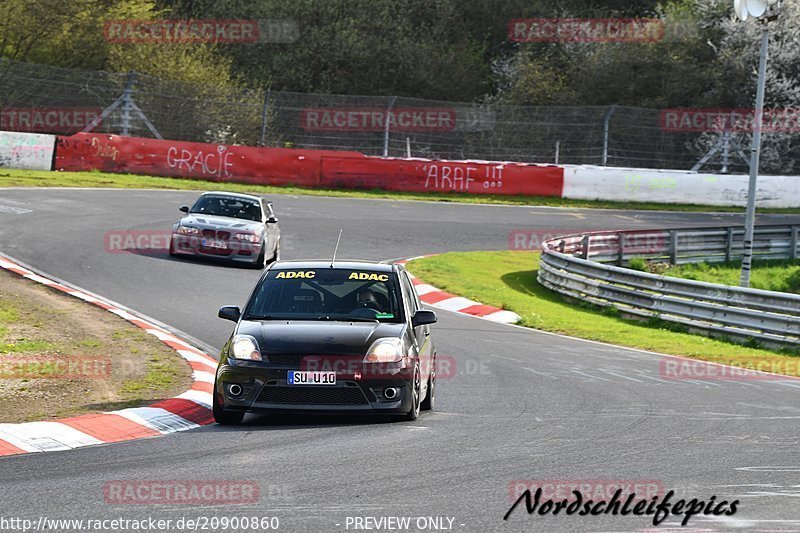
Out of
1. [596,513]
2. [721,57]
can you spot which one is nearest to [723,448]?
[596,513]

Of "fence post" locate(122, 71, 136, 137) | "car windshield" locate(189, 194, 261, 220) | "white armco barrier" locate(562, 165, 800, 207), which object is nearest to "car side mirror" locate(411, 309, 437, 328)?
"car windshield" locate(189, 194, 261, 220)

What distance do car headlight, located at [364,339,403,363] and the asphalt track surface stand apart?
529 mm

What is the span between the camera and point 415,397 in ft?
31.9

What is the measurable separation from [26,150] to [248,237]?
590 inches

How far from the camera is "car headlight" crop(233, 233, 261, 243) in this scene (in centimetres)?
2166

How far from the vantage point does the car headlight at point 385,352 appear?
9.49 m

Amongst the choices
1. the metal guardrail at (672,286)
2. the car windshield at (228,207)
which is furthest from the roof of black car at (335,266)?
the car windshield at (228,207)

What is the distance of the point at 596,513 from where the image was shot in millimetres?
6480

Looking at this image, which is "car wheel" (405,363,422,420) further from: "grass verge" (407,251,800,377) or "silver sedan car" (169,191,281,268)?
"silver sedan car" (169,191,281,268)

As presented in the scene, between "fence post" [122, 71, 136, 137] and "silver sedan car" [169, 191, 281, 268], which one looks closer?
"silver sedan car" [169, 191, 281, 268]

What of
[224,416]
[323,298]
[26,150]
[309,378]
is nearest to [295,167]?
[26,150]

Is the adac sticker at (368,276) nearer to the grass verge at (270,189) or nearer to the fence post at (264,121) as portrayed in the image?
the grass verge at (270,189)

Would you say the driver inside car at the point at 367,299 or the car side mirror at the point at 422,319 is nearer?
the car side mirror at the point at 422,319

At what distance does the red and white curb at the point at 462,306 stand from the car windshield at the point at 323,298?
8.79 metres
